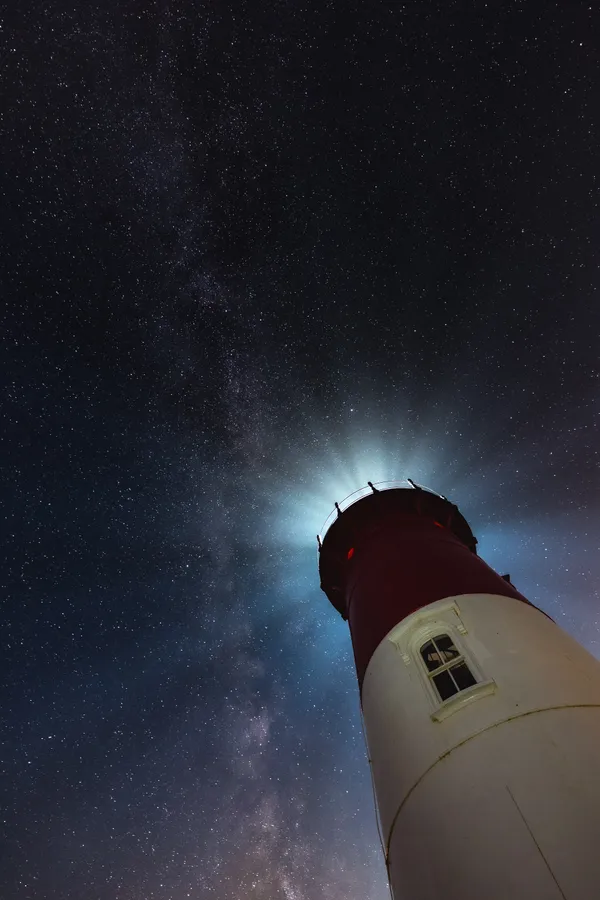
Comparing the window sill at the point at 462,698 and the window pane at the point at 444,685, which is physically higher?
the window pane at the point at 444,685

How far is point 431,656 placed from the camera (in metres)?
7.00

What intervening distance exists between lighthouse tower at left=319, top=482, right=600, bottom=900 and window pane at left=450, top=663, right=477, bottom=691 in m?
0.01

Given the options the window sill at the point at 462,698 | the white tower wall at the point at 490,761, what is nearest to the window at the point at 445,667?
the white tower wall at the point at 490,761

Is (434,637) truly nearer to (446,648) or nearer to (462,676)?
(446,648)

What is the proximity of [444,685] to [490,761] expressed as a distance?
132 cm

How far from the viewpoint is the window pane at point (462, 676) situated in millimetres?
6285

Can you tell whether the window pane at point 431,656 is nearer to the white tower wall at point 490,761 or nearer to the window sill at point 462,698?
the white tower wall at point 490,761

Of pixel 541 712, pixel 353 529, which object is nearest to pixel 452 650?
pixel 541 712

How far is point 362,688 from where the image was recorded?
314 inches

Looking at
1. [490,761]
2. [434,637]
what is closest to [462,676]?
[434,637]

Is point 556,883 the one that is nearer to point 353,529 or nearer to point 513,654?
point 513,654

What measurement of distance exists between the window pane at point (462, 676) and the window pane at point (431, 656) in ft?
0.87

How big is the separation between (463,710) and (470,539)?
6.97 metres

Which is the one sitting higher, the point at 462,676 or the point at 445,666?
the point at 445,666
